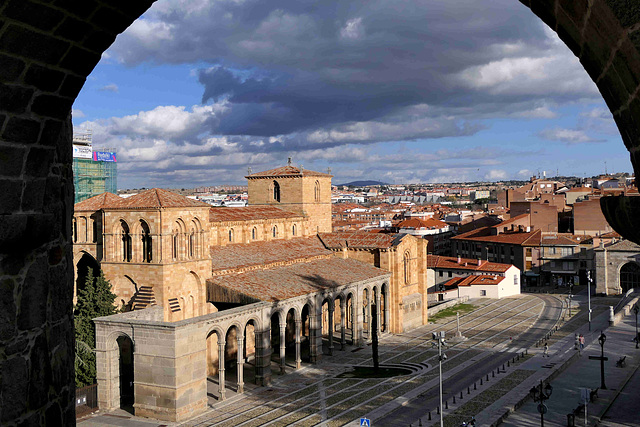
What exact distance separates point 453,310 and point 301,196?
18082 millimetres

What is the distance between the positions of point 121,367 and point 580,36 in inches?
1302

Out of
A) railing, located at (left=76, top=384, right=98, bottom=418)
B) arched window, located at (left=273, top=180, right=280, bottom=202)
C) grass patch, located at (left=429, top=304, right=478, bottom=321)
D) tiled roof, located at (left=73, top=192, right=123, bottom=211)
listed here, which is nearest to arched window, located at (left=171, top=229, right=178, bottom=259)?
tiled roof, located at (left=73, top=192, right=123, bottom=211)

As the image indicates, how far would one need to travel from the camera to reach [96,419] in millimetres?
28000

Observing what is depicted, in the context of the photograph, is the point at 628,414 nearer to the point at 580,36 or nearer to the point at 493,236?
the point at 580,36

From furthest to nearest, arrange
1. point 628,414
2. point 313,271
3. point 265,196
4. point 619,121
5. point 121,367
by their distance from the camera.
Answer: point 265,196 → point 313,271 → point 121,367 → point 628,414 → point 619,121

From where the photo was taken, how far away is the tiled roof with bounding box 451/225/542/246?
73.9 metres

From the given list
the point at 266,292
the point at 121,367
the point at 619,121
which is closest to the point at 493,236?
the point at 266,292

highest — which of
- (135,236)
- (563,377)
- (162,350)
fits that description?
(135,236)

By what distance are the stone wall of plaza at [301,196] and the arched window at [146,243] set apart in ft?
64.8

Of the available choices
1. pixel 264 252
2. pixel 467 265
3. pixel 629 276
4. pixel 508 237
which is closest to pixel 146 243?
pixel 264 252

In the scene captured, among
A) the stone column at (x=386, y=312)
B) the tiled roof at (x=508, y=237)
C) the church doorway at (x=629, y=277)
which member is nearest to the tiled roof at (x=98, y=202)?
the stone column at (x=386, y=312)

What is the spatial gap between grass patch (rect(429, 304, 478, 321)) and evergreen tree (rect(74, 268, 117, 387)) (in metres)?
29.3

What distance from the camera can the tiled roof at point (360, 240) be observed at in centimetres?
4781

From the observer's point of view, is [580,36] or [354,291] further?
[354,291]
